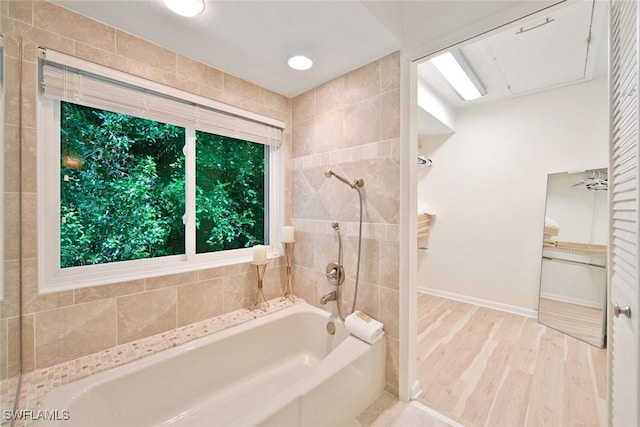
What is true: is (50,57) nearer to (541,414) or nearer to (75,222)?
(75,222)

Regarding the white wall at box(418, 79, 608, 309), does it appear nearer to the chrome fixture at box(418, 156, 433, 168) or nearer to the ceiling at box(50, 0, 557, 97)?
the chrome fixture at box(418, 156, 433, 168)

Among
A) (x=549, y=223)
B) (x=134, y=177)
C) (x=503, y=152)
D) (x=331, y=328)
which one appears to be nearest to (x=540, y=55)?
(x=503, y=152)

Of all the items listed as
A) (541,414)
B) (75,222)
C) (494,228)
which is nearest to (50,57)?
(75,222)

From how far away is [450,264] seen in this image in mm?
3484

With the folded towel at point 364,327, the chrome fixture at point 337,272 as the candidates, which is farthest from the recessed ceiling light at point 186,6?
the folded towel at point 364,327

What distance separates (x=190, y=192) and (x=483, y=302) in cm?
356

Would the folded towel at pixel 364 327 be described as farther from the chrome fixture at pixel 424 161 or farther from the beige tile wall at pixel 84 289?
the chrome fixture at pixel 424 161

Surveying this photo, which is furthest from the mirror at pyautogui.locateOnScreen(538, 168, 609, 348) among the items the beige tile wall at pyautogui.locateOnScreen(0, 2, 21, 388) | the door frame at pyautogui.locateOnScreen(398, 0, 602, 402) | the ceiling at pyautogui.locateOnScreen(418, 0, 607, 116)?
the beige tile wall at pyautogui.locateOnScreen(0, 2, 21, 388)

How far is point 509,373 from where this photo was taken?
1.94 metres

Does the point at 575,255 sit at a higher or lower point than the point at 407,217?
lower

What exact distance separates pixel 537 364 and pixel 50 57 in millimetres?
3808

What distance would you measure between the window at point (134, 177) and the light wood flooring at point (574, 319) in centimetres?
327

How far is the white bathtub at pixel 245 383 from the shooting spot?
1156mm

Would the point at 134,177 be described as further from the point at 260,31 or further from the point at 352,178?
the point at 352,178
